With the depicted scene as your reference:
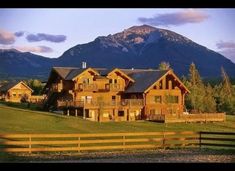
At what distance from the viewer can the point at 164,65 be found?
61.6m

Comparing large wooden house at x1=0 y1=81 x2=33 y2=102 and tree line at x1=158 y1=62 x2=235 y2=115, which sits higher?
large wooden house at x1=0 y1=81 x2=33 y2=102

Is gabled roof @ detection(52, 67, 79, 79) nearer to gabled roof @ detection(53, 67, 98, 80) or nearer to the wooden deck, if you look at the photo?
gabled roof @ detection(53, 67, 98, 80)

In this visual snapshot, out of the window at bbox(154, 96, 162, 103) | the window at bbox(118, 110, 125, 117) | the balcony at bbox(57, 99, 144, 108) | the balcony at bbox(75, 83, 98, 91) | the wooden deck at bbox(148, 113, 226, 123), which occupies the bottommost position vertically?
the wooden deck at bbox(148, 113, 226, 123)

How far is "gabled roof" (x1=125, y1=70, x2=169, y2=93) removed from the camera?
48.8 metres

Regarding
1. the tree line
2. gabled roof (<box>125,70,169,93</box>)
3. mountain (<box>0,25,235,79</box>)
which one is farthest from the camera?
mountain (<box>0,25,235,79</box>)

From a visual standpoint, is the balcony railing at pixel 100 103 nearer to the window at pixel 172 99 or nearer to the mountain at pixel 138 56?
the window at pixel 172 99

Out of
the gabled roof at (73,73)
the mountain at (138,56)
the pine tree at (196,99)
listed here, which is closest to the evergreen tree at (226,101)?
the pine tree at (196,99)

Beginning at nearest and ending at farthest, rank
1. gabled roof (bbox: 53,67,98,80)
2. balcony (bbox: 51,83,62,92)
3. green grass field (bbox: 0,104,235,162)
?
1. green grass field (bbox: 0,104,235,162)
2. gabled roof (bbox: 53,67,98,80)
3. balcony (bbox: 51,83,62,92)

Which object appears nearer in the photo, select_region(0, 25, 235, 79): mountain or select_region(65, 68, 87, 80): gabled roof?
select_region(65, 68, 87, 80): gabled roof

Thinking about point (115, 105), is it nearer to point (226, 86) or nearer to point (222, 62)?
point (226, 86)

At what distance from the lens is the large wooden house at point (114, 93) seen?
1827 inches

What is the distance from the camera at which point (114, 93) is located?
50.1 metres

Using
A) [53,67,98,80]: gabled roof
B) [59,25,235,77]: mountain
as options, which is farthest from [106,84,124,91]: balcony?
[59,25,235,77]: mountain
